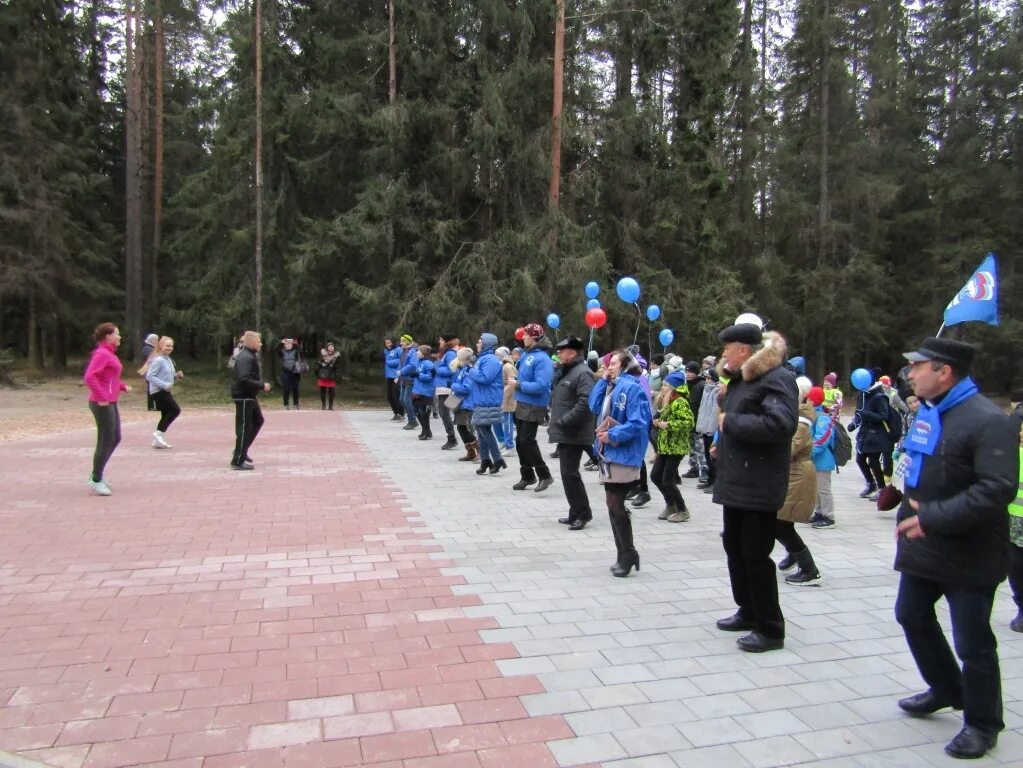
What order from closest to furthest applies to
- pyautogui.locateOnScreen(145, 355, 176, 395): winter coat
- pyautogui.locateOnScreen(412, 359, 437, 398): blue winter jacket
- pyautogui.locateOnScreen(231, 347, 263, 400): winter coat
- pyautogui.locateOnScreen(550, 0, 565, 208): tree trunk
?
pyautogui.locateOnScreen(231, 347, 263, 400): winter coat < pyautogui.locateOnScreen(145, 355, 176, 395): winter coat < pyautogui.locateOnScreen(412, 359, 437, 398): blue winter jacket < pyautogui.locateOnScreen(550, 0, 565, 208): tree trunk

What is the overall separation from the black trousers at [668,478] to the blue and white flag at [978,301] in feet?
10.3

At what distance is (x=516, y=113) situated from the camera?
74.4ft

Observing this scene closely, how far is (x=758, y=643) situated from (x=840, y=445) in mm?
4251

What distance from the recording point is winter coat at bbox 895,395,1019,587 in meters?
2.90

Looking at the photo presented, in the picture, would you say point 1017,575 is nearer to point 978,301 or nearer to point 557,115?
point 978,301

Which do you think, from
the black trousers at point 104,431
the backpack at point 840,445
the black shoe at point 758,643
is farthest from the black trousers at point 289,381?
the black shoe at point 758,643

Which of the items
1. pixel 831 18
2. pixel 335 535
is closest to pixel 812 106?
pixel 831 18

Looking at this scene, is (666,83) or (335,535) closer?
(335,535)

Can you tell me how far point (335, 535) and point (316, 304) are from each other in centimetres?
1891

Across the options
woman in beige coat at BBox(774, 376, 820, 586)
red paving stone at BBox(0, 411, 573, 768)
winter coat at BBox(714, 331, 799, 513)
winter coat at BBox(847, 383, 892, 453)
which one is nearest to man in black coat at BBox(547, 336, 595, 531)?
red paving stone at BBox(0, 411, 573, 768)

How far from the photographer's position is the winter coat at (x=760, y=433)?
12.9 feet

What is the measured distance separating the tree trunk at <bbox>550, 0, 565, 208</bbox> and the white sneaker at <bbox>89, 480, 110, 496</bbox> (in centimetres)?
1572

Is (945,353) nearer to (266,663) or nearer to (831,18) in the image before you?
(266,663)

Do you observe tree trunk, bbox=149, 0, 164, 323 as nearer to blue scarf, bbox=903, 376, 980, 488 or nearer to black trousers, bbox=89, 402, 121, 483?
black trousers, bbox=89, 402, 121, 483
